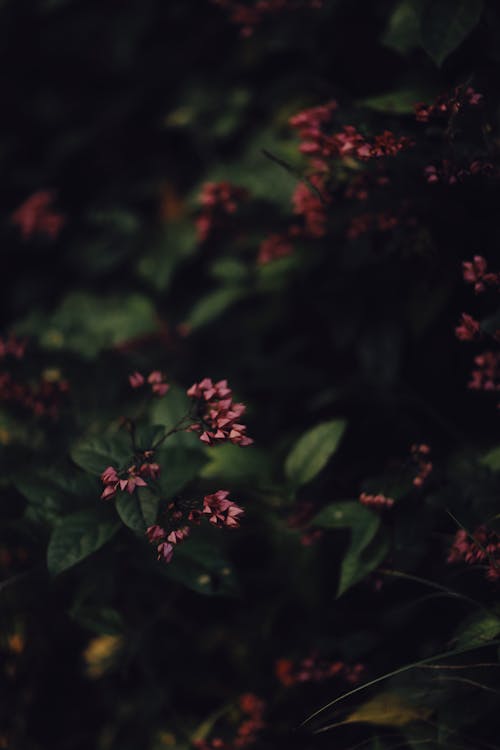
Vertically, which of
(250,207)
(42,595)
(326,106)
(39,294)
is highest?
(326,106)

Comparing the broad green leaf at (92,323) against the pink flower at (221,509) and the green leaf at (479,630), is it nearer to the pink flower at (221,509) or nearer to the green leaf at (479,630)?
the pink flower at (221,509)

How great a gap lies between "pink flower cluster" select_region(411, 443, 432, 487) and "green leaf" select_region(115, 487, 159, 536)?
0.65m

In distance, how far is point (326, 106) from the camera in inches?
77.0

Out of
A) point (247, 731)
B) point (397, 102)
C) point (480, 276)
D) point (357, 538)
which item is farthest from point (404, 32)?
point (247, 731)

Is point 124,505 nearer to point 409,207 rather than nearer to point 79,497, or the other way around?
point 79,497

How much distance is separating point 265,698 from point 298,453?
782 millimetres

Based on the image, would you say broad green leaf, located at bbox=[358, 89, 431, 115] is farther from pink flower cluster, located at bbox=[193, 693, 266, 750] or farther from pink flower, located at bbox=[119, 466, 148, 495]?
pink flower cluster, located at bbox=[193, 693, 266, 750]

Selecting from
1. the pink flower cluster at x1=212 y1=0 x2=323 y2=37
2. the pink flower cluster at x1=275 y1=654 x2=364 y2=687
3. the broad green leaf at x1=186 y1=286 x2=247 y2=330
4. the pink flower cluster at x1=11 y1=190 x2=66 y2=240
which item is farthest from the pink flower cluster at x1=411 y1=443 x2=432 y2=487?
the pink flower cluster at x1=11 y1=190 x2=66 y2=240

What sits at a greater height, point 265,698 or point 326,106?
point 326,106

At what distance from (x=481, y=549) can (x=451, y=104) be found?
1053mm

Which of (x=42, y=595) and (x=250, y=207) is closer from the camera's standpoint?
(x=42, y=595)

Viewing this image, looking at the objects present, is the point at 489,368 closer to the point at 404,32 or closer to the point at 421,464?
the point at 421,464

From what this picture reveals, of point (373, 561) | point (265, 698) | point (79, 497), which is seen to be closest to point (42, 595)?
point (79, 497)

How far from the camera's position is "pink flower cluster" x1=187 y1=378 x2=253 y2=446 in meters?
1.57
